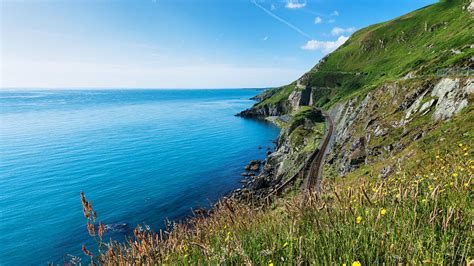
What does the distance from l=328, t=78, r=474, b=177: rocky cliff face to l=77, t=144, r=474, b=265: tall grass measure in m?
21.3

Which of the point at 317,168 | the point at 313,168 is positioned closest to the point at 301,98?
the point at 313,168

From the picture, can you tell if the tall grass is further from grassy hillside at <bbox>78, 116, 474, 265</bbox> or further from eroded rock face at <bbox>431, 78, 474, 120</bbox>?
eroded rock face at <bbox>431, 78, 474, 120</bbox>

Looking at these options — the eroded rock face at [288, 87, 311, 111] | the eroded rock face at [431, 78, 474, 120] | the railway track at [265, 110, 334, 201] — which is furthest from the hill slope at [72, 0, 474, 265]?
the eroded rock face at [288, 87, 311, 111]

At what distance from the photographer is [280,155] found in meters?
81.3

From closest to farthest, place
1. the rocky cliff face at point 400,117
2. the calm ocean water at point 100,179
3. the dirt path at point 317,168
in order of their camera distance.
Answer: the rocky cliff face at point 400,117 < the calm ocean water at point 100,179 < the dirt path at point 317,168

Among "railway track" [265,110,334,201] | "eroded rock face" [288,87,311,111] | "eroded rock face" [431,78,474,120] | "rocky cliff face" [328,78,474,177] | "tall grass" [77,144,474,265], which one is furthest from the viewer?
"eroded rock face" [288,87,311,111]

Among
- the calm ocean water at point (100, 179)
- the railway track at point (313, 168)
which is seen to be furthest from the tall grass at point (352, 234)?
the calm ocean water at point (100, 179)

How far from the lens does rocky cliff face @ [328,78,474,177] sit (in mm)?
31438

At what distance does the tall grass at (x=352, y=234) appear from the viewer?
3.86 metres

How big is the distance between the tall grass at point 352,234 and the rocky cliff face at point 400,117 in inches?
839

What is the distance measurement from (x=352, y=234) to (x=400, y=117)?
44.5 meters

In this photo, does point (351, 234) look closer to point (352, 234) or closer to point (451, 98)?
point (352, 234)

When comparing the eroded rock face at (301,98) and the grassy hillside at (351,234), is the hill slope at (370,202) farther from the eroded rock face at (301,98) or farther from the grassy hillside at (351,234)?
the eroded rock face at (301,98)

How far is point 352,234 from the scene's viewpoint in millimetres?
4691
